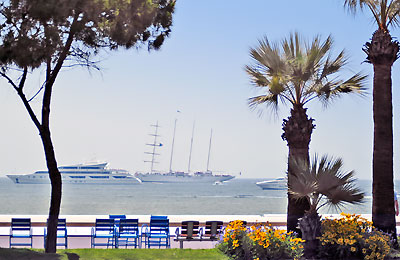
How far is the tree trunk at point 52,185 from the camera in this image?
13656 mm

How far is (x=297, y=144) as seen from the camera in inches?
611

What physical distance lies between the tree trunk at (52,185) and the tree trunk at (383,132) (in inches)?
286

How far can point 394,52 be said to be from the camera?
49.2ft

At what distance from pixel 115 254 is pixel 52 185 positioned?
2.03 m

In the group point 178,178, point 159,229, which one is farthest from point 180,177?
point 159,229

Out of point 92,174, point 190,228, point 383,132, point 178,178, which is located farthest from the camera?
point 178,178

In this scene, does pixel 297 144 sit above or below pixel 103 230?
above

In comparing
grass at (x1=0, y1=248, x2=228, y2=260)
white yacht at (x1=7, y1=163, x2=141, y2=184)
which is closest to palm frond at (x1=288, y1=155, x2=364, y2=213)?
grass at (x1=0, y1=248, x2=228, y2=260)

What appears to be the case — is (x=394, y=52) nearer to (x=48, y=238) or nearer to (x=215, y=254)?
(x=215, y=254)

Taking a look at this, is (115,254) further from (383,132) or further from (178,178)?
(178,178)

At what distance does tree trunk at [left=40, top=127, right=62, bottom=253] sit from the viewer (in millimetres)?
13656

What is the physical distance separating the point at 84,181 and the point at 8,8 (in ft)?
419

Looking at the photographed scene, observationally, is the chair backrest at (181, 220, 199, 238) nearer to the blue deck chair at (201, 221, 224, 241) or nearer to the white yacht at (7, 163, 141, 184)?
the blue deck chair at (201, 221, 224, 241)

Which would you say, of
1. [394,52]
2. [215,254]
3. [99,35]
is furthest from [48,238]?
[394,52]
